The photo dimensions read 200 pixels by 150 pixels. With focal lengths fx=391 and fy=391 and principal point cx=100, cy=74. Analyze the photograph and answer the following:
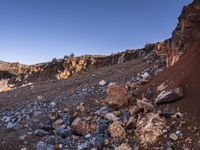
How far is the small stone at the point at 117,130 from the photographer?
39.8 ft

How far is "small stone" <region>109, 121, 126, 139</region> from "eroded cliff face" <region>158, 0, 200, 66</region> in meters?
4.26

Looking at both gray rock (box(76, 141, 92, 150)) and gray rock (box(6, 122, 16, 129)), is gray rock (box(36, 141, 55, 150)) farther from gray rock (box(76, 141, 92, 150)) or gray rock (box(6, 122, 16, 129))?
gray rock (box(6, 122, 16, 129))

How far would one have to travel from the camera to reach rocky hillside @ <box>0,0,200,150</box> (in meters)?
11.7

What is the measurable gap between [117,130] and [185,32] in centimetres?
560

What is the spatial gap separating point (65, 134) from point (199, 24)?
6.59m

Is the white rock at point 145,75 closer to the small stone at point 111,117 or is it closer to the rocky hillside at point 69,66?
the small stone at point 111,117

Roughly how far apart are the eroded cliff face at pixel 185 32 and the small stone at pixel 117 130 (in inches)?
168

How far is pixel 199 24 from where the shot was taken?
14938 mm

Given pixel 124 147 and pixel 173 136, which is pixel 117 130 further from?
pixel 173 136

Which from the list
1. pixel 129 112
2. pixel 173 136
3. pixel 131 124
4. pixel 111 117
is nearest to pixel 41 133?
pixel 111 117

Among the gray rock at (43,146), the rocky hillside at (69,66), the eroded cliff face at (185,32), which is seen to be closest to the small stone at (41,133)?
the gray rock at (43,146)

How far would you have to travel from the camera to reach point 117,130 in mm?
12281

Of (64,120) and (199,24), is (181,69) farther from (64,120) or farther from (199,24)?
(64,120)

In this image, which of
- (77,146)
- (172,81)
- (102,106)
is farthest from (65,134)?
(172,81)
